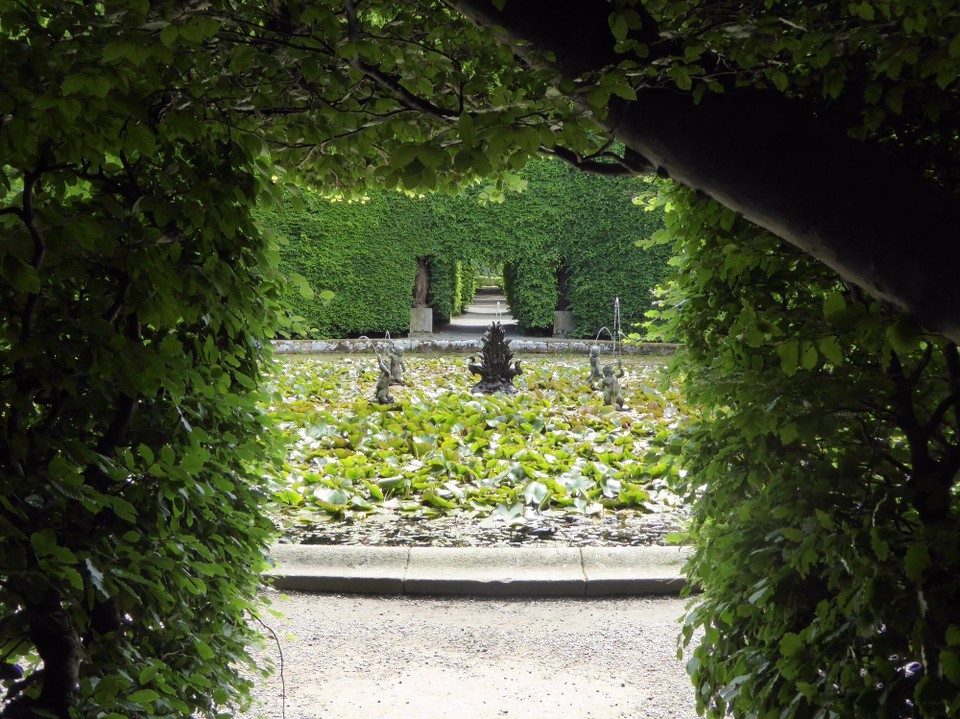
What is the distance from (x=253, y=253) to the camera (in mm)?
2691

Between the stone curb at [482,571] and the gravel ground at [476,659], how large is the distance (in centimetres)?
8

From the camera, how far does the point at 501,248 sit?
22.7 metres

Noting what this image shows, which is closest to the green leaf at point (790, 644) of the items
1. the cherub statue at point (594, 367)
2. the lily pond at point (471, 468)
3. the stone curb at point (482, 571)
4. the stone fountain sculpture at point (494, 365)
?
the lily pond at point (471, 468)

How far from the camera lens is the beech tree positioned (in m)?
1.79

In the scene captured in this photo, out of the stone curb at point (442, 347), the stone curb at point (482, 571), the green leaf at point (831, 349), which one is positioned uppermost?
the stone curb at point (442, 347)

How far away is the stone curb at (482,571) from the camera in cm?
497

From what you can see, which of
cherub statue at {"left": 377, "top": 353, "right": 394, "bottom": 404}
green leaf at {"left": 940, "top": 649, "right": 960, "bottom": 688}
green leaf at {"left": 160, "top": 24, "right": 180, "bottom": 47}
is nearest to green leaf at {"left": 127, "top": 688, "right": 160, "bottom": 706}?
green leaf at {"left": 160, "top": 24, "right": 180, "bottom": 47}

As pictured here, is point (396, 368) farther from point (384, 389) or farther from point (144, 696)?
point (144, 696)

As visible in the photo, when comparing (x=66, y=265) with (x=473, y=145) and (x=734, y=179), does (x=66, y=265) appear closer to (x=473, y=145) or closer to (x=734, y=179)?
(x=473, y=145)

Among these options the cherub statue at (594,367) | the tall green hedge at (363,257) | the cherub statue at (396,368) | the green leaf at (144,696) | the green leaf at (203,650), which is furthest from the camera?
the tall green hedge at (363,257)

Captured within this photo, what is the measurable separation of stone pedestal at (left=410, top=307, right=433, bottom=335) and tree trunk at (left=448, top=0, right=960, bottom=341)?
21800 mm

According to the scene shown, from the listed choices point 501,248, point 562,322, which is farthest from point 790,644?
point 562,322

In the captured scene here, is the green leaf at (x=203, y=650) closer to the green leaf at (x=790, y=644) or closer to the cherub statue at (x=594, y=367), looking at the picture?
the green leaf at (x=790, y=644)

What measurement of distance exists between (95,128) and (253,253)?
878 millimetres
